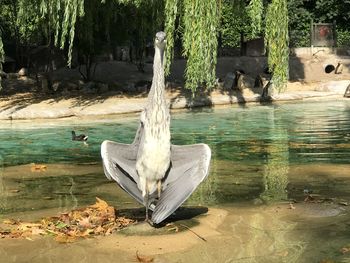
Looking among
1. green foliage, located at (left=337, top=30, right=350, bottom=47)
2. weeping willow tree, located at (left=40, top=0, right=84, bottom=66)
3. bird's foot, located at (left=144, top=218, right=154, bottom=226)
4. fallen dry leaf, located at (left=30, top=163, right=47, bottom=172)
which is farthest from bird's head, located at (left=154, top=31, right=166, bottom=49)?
green foliage, located at (left=337, top=30, right=350, bottom=47)

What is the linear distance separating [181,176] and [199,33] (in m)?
9.92

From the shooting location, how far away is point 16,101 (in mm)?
20156

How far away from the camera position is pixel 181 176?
6031mm

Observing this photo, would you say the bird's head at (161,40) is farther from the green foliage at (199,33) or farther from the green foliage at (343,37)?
the green foliage at (343,37)

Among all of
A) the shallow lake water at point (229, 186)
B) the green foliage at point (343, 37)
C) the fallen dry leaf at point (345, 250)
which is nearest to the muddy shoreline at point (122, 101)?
the shallow lake water at point (229, 186)

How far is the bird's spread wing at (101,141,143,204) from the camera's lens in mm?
5848

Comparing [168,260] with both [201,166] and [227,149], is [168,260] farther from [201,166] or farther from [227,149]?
[227,149]

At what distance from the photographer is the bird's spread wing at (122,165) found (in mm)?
5848

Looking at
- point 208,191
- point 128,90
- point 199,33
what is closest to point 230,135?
point 199,33

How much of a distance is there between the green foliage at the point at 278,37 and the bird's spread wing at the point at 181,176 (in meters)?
12.1

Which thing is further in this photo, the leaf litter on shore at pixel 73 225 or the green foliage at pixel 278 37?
the green foliage at pixel 278 37

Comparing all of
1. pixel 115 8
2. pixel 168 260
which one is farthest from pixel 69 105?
pixel 168 260

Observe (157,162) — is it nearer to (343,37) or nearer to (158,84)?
(158,84)

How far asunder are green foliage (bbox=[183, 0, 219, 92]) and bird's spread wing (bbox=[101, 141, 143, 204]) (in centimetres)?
971
